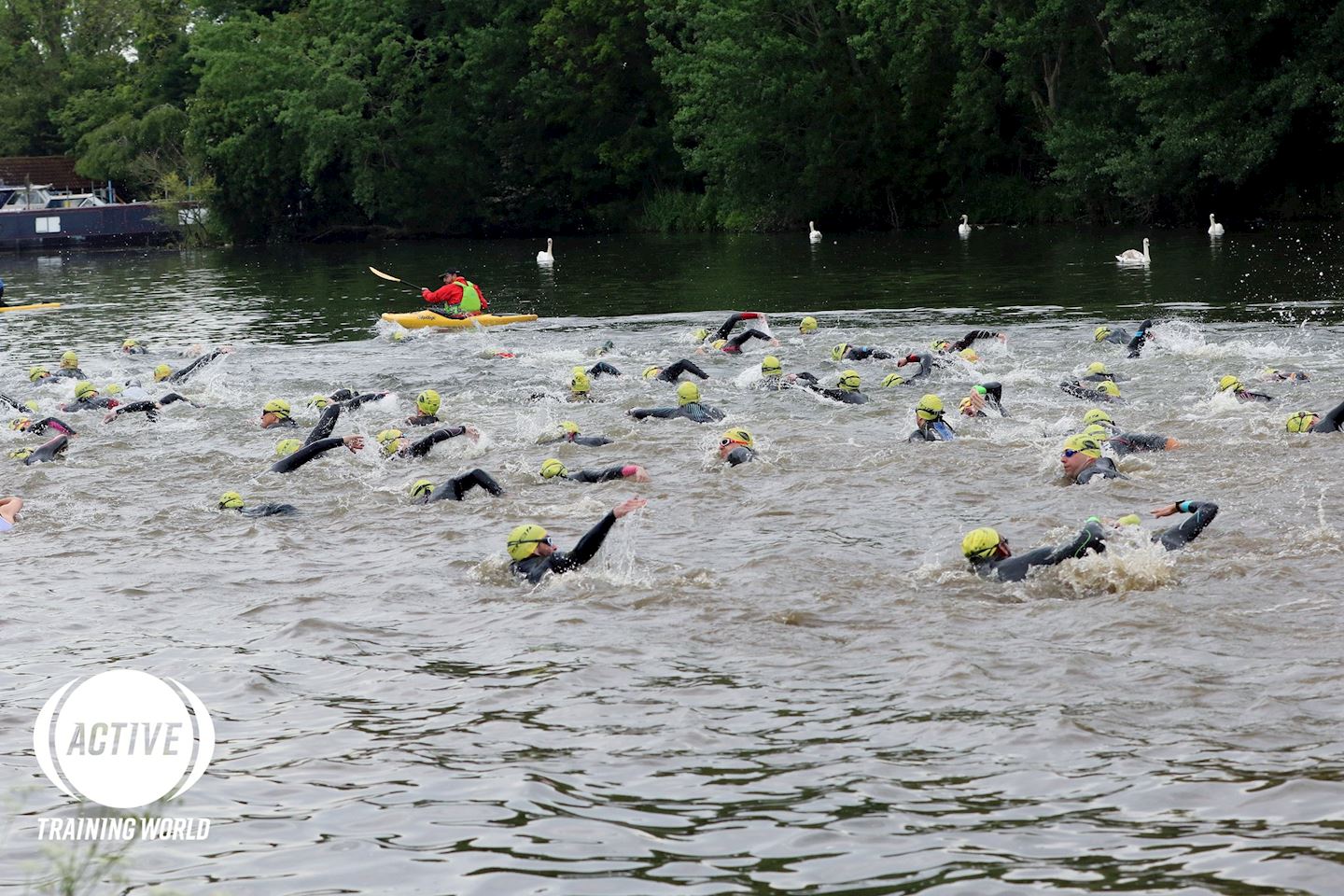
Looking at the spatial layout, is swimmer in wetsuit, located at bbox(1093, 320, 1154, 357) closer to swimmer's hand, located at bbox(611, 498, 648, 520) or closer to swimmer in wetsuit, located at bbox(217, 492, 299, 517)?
swimmer's hand, located at bbox(611, 498, 648, 520)

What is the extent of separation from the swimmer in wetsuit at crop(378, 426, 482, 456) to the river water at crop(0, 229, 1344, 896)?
209 mm

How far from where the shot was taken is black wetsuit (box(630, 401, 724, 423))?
782 inches

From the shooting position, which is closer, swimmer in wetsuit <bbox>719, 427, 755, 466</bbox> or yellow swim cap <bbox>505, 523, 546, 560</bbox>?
yellow swim cap <bbox>505, 523, 546, 560</bbox>

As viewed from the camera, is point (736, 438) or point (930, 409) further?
point (930, 409)

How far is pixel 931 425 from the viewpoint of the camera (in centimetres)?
1781

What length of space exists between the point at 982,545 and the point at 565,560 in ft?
11.5

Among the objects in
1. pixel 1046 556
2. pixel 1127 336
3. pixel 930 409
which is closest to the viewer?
pixel 1046 556

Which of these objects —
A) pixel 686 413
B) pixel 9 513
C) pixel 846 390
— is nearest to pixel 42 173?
pixel 686 413

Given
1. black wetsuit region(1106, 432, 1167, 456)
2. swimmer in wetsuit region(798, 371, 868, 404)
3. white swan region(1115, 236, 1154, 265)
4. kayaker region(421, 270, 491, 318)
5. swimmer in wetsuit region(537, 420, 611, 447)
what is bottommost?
black wetsuit region(1106, 432, 1167, 456)

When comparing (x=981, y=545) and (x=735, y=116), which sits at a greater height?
(x=735, y=116)

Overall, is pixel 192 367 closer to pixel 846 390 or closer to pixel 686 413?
pixel 686 413

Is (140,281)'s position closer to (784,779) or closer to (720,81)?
(720,81)

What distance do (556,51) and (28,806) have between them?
184ft

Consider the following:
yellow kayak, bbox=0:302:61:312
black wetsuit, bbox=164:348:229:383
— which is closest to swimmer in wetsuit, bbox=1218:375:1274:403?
black wetsuit, bbox=164:348:229:383
